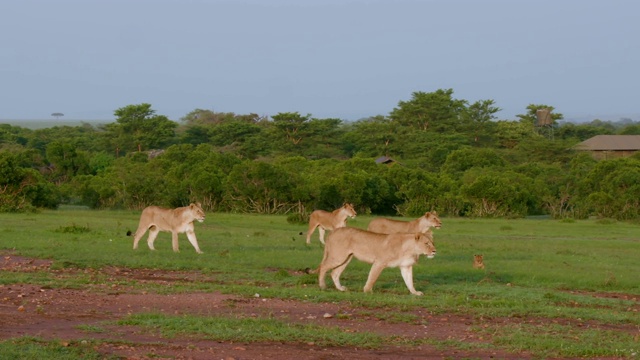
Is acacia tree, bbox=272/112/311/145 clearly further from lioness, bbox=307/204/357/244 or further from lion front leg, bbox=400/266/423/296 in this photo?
lion front leg, bbox=400/266/423/296

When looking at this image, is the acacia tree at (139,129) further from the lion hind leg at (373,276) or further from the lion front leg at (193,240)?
the lion hind leg at (373,276)

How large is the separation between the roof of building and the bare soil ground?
2564 inches

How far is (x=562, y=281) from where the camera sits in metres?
17.0

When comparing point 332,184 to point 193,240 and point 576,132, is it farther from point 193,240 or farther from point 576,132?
point 576,132

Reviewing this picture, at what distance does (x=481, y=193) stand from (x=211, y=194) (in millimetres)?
12098

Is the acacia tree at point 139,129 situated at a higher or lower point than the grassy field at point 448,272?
higher

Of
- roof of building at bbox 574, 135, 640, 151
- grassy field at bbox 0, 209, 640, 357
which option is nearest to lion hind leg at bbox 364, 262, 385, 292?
grassy field at bbox 0, 209, 640, 357

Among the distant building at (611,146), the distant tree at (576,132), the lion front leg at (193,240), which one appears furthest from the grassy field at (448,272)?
the distant tree at (576,132)

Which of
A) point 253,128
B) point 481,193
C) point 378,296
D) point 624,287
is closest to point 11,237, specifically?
point 378,296

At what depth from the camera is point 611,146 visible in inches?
3004

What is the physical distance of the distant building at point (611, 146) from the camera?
74812 mm

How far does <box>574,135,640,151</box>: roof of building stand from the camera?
7600 centimetres

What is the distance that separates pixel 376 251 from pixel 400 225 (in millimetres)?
5474

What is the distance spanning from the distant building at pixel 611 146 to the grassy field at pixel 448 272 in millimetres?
46916
